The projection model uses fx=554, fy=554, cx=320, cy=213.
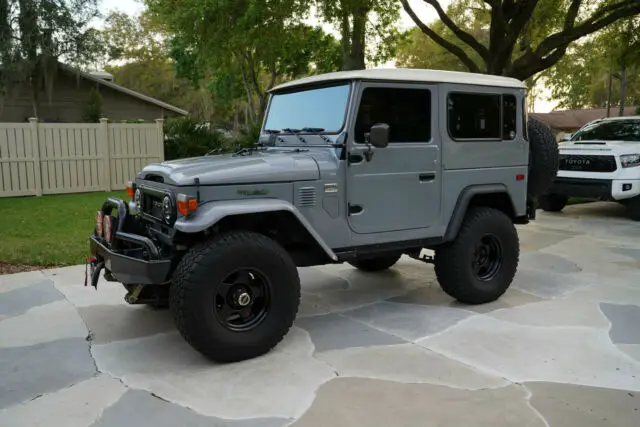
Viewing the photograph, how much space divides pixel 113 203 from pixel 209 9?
1015 centimetres

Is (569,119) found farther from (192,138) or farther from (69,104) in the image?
(69,104)

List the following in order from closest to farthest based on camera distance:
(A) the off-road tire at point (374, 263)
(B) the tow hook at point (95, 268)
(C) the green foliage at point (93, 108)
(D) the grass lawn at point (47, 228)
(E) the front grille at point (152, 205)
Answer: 1. (E) the front grille at point (152, 205)
2. (B) the tow hook at point (95, 268)
3. (A) the off-road tire at point (374, 263)
4. (D) the grass lawn at point (47, 228)
5. (C) the green foliage at point (93, 108)

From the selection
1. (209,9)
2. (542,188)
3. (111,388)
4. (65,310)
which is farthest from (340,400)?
(209,9)

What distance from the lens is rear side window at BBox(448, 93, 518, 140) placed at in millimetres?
4918

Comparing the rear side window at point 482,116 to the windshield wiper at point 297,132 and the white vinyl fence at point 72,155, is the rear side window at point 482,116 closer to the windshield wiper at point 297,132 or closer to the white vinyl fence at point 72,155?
the windshield wiper at point 297,132

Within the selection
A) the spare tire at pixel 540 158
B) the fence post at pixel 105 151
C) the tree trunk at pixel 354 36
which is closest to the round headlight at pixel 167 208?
the spare tire at pixel 540 158

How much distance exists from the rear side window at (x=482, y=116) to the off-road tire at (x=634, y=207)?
6040 millimetres

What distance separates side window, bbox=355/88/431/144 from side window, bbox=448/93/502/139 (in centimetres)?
28

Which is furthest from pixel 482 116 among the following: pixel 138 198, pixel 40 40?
pixel 40 40

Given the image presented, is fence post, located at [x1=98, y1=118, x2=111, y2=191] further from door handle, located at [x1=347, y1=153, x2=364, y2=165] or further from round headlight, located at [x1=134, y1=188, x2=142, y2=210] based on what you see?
door handle, located at [x1=347, y1=153, x2=364, y2=165]

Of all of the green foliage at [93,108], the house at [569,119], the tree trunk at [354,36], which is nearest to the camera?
the tree trunk at [354,36]

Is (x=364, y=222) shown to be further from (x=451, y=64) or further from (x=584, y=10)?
(x=451, y=64)

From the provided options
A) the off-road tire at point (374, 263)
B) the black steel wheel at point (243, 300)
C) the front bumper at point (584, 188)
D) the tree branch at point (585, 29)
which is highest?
the tree branch at point (585, 29)

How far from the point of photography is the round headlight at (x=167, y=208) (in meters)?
3.84
